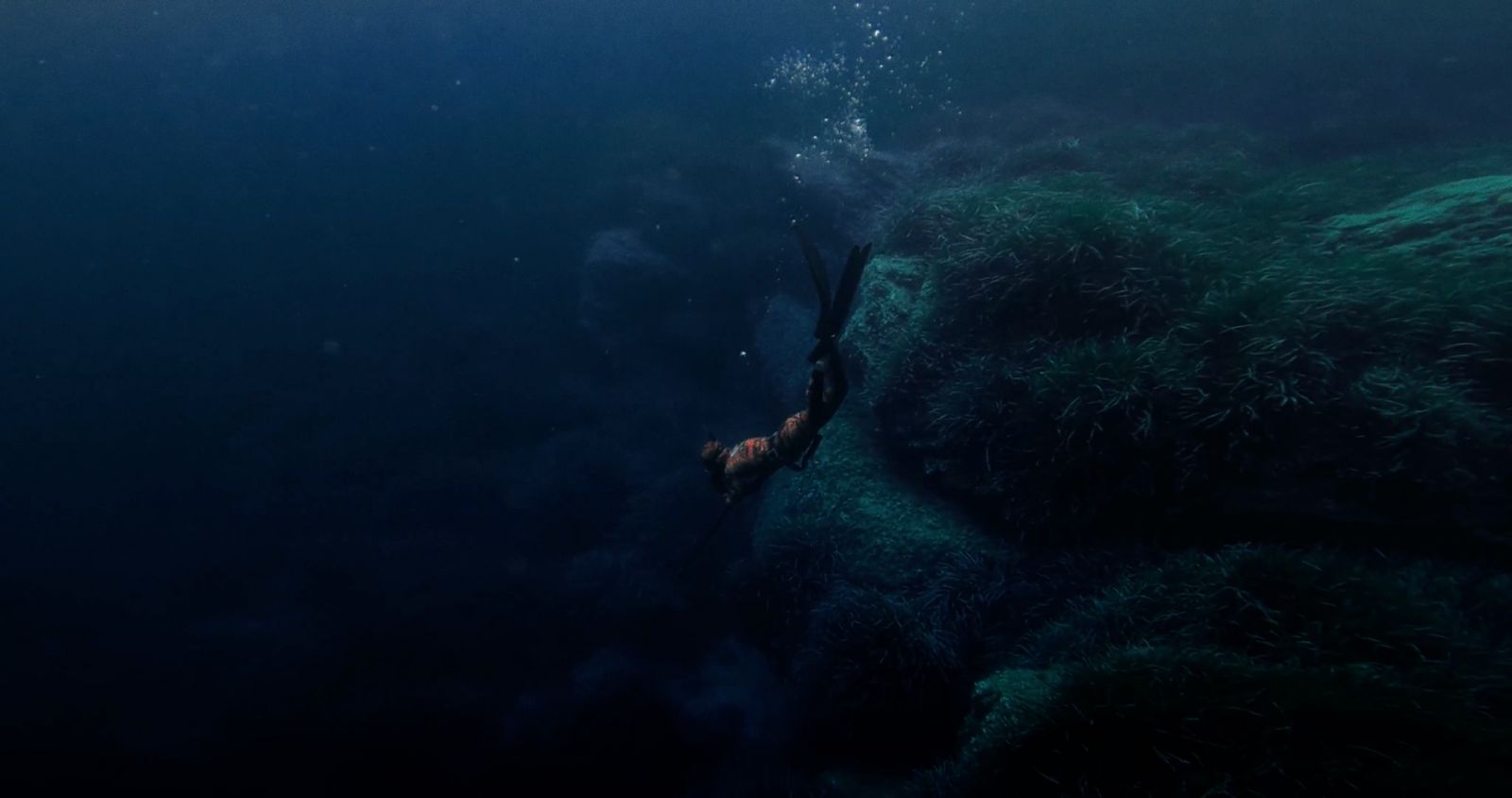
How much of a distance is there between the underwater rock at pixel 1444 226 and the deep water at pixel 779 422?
55 mm

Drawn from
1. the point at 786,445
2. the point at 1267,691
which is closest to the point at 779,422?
the point at 786,445

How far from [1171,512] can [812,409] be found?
9.29 feet

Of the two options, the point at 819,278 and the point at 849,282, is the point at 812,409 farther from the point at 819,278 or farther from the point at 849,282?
the point at 849,282

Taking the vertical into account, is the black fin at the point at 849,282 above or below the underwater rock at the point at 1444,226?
above

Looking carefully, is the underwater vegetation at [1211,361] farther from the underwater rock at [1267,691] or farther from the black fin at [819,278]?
the black fin at [819,278]

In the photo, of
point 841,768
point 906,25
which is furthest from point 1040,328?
point 906,25

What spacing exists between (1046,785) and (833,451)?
3901 millimetres

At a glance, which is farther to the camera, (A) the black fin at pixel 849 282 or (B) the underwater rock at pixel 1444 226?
(B) the underwater rock at pixel 1444 226

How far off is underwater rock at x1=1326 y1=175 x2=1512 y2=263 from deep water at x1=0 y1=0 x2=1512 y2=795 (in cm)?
5

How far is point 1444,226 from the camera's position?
4.64 meters

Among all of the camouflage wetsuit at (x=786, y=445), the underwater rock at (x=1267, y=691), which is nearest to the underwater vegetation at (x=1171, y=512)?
the underwater rock at (x=1267, y=691)

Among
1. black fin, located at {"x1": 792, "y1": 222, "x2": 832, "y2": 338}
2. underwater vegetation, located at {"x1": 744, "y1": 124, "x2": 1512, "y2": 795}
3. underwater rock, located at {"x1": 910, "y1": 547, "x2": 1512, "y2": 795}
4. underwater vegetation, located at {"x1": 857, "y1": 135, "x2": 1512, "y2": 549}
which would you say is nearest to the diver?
black fin, located at {"x1": 792, "y1": 222, "x2": 832, "y2": 338}

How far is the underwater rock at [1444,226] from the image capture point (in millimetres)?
4234

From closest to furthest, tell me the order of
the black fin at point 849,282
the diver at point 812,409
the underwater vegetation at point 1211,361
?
the black fin at point 849,282, the diver at point 812,409, the underwater vegetation at point 1211,361
